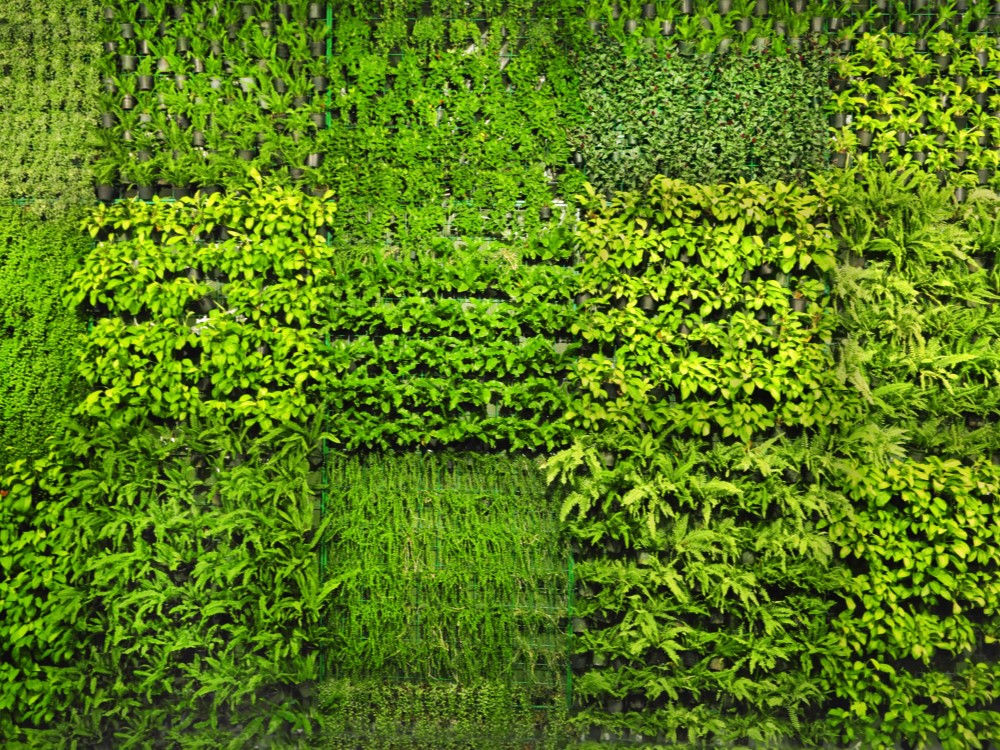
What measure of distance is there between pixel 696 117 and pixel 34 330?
4459 mm

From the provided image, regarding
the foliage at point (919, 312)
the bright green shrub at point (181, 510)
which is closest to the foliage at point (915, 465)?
the foliage at point (919, 312)

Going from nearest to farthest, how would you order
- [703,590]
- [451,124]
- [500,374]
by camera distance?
[703,590] < [500,374] < [451,124]

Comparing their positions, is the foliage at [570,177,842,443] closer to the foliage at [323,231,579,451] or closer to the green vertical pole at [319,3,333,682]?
the foliage at [323,231,579,451]

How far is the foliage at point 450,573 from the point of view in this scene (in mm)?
4359

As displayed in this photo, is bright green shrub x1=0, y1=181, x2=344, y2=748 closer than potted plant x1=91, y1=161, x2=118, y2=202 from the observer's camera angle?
Yes

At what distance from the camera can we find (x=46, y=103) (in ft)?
14.8

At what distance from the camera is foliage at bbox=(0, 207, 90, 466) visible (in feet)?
14.5

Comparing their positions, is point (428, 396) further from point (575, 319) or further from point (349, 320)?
point (575, 319)

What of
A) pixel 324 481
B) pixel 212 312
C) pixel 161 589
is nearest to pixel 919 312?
pixel 324 481

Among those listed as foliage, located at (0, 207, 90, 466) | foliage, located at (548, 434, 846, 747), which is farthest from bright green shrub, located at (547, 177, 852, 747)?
foliage, located at (0, 207, 90, 466)

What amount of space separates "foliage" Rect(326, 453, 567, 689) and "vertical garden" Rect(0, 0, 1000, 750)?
23mm

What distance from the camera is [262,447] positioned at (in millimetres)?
4367

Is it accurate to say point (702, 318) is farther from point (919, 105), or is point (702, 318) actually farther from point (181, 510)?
point (181, 510)

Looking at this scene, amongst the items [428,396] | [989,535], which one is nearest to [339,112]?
[428,396]
